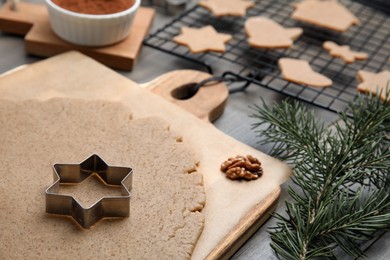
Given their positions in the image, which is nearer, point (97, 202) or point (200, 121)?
point (97, 202)

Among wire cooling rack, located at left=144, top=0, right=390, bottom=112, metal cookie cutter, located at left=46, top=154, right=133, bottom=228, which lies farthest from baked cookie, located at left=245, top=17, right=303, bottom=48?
metal cookie cutter, located at left=46, top=154, right=133, bottom=228

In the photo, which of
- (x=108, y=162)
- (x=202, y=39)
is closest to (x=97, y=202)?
(x=108, y=162)

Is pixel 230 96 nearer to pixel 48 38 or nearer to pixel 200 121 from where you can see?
pixel 200 121

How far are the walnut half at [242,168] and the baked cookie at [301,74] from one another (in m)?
0.30

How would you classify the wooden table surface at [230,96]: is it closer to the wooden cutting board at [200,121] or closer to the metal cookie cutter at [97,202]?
the wooden cutting board at [200,121]

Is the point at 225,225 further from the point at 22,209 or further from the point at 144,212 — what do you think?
the point at 22,209

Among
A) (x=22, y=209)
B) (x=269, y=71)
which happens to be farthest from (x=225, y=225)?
(x=269, y=71)

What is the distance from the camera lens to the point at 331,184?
945 millimetres

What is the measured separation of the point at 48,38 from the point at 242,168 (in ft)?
1.93

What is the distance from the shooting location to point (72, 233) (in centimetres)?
88

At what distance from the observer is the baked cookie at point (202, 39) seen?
134 cm

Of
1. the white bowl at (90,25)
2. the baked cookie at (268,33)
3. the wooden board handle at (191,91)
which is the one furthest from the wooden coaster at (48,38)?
the baked cookie at (268,33)

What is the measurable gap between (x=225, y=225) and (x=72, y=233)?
24 centimetres

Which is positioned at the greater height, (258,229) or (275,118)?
(275,118)
